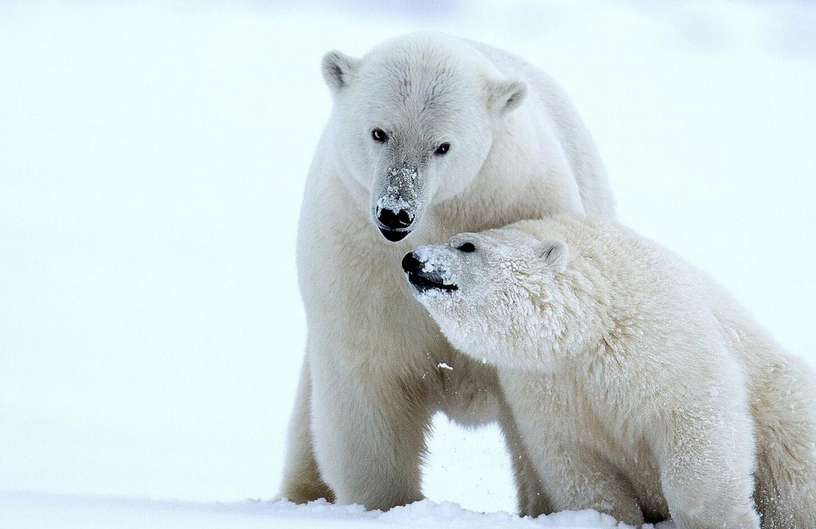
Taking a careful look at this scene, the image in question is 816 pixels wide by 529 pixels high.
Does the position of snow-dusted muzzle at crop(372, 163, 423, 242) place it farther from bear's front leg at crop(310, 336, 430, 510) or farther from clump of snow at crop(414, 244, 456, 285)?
bear's front leg at crop(310, 336, 430, 510)

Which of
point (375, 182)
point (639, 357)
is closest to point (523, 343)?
point (639, 357)

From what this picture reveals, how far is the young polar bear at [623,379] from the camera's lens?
12.9 feet

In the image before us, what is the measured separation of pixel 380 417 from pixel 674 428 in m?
Result: 1.28

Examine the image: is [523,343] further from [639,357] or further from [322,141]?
[322,141]

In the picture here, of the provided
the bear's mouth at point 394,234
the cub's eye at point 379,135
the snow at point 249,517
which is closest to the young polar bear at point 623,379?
the bear's mouth at point 394,234

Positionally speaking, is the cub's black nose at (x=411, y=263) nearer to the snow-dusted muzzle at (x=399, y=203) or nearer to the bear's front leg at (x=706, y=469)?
the snow-dusted muzzle at (x=399, y=203)

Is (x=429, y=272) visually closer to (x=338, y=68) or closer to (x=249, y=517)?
(x=338, y=68)

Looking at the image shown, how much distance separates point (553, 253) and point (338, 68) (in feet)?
3.52

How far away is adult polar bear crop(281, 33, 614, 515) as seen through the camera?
4.06 metres

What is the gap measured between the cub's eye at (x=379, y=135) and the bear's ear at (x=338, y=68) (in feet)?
1.16

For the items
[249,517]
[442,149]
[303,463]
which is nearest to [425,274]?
[442,149]

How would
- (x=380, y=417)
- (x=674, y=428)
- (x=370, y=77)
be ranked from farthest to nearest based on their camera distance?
(x=380, y=417) → (x=370, y=77) → (x=674, y=428)

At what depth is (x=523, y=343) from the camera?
4.03 m

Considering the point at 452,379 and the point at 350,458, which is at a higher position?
the point at 452,379
